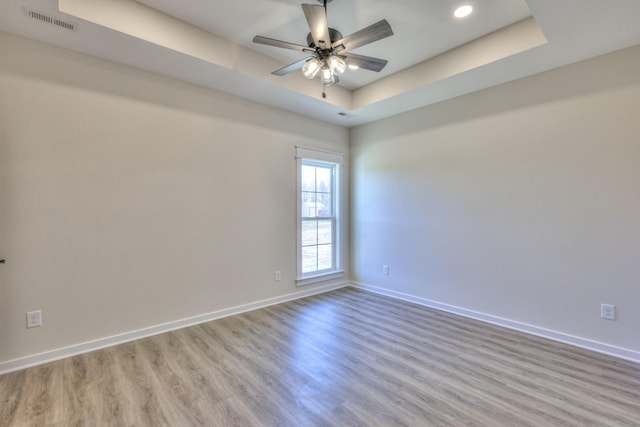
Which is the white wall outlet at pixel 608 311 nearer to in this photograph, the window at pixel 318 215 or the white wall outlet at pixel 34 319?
the window at pixel 318 215

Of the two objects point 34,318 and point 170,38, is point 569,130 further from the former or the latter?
point 34,318

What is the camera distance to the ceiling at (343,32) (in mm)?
2189

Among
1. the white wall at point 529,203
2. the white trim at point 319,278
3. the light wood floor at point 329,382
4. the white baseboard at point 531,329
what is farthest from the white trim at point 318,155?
the light wood floor at point 329,382

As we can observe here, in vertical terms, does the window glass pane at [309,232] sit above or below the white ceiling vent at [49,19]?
Answer: below

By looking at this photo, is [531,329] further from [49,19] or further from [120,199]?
[49,19]

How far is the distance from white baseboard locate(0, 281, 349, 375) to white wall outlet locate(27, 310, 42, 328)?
24cm

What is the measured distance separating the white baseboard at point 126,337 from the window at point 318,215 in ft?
1.73

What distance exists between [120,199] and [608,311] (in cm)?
454

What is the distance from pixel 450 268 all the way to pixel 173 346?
124 inches

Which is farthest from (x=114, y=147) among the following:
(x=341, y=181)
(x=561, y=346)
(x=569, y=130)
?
(x=561, y=346)

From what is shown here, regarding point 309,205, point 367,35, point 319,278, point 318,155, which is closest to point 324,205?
point 309,205

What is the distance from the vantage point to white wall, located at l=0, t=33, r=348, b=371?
2.36 m

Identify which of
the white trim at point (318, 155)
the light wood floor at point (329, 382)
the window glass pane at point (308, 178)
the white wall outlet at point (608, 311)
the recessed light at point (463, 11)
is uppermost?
the recessed light at point (463, 11)

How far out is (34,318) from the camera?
2.40 m
